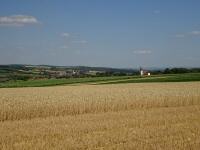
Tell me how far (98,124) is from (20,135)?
12.6 feet

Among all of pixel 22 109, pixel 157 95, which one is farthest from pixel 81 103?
pixel 157 95

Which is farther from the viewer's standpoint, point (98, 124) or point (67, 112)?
point (67, 112)

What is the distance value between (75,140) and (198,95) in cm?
1986

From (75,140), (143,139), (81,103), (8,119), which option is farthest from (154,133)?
(81,103)

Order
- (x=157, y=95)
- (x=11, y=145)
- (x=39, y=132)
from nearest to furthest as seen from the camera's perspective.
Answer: (x=11, y=145) → (x=39, y=132) → (x=157, y=95)

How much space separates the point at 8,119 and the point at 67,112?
12.6 ft

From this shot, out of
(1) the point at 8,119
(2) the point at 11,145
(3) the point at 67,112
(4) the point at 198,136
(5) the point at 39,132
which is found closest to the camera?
(2) the point at 11,145

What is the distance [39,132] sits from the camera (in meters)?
15.9

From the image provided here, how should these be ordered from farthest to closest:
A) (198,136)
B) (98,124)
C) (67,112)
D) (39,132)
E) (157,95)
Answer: (157,95) < (67,112) < (98,124) < (39,132) < (198,136)

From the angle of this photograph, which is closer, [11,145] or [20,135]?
[11,145]

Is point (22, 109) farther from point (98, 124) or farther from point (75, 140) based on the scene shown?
point (75, 140)

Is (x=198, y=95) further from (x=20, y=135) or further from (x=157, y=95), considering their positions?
(x=20, y=135)

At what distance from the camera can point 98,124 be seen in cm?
1792

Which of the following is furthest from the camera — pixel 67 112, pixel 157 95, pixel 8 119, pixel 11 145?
pixel 157 95
